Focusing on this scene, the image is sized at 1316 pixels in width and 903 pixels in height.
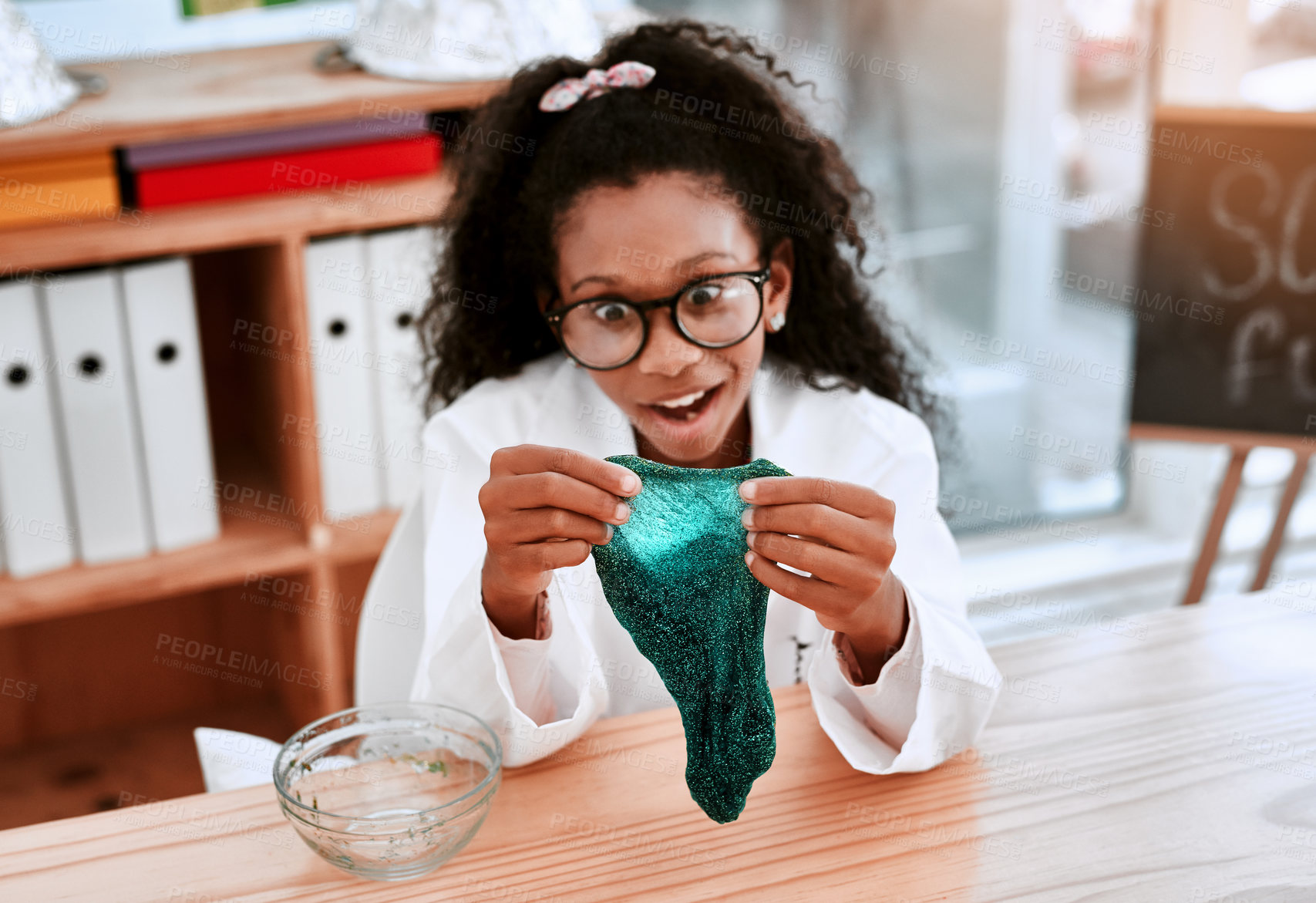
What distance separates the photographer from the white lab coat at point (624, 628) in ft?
3.27

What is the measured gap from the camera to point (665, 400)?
1176 millimetres

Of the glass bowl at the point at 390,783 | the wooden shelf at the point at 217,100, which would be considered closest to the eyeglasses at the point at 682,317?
the glass bowl at the point at 390,783

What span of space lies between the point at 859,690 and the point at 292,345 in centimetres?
109

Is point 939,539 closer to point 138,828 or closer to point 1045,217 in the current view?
point 138,828

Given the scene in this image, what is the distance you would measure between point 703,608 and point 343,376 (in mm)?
1130

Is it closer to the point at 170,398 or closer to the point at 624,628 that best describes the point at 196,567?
the point at 170,398

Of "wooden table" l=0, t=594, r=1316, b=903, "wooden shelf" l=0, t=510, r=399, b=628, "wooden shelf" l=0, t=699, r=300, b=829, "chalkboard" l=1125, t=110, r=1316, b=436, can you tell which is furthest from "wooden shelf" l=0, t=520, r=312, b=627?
"chalkboard" l=1125, t=110, r=1316, b=436

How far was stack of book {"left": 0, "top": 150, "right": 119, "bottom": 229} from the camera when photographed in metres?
1.60

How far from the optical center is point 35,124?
5.23 ft

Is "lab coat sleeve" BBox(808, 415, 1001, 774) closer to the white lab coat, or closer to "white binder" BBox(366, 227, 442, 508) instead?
the white lab coat

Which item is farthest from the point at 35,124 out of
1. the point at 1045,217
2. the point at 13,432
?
the point at 1045,217

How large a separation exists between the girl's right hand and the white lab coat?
5.5 inches

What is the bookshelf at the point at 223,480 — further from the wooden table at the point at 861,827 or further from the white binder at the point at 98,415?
the wooden table at the point at 861,827

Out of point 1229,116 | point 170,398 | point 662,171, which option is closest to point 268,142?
point 170,398
